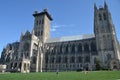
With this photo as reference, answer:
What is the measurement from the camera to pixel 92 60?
62000mm

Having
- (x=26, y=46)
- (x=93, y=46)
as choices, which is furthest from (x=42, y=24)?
(x=93, y=46)

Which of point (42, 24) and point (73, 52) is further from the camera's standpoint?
point (42, 24)

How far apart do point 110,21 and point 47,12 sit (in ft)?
144

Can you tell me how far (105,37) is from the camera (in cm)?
6300

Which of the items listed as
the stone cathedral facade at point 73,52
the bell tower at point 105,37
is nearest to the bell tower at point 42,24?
the stone cathedral facade at point 73,52

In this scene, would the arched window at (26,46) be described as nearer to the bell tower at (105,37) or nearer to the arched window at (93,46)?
the arched window at (93,46)

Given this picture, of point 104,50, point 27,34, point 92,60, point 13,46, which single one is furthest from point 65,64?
point 13,46

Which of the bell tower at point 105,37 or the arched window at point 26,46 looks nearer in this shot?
the bell tower at point 105,37

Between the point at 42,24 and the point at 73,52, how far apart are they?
31.6 metres

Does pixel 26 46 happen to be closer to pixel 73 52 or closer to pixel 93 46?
pixel 73 52

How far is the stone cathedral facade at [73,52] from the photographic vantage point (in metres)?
59.7

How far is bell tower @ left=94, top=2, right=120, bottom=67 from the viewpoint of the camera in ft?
192

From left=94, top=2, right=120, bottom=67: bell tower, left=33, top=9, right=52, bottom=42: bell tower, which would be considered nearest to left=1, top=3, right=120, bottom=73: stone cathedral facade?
left=94, top=2, right=120, bottom=67: bell tower

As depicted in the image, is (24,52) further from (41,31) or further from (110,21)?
(110,21)
